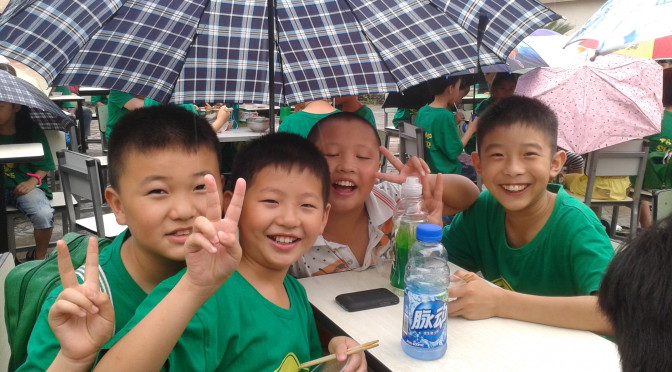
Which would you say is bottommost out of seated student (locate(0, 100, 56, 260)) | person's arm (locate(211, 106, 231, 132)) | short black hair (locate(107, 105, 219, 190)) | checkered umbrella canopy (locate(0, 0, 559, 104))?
seated student (locate(0, 100, 56, 260))

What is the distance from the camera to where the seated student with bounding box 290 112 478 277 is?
2086 mm

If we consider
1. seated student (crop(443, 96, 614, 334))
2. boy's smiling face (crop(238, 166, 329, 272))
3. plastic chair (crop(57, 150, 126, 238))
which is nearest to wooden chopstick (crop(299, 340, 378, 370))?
boy's smiling face (crop(238, 166, 329, 272))

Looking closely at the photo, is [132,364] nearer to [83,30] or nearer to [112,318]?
[112,318]

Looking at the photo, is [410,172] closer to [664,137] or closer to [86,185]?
[86,185]

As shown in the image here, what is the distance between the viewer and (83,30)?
1.72m

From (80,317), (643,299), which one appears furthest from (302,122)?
(643,299)

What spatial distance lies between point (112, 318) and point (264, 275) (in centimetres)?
52

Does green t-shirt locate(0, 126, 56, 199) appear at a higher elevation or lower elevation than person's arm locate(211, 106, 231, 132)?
lower

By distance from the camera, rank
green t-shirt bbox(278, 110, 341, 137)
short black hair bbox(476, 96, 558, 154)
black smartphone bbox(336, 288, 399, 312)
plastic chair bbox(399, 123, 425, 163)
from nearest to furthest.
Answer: black smartphone bbox(336, 288, 399, 312), short black hair bbox(476, 96, 558, 154), green t-shirt bbox(278, 110, 341, 137), plastic chair bbox(399, 123, 425, 163)

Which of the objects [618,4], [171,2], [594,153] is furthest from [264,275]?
[594,153]

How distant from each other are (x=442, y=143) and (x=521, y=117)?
2.75 m

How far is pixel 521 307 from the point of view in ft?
5.20

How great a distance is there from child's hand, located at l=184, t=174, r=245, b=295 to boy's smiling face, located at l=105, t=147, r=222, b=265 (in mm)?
376

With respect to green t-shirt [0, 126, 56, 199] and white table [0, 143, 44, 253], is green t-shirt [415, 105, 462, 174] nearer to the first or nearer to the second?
white table [0, 143, 44, 253]
